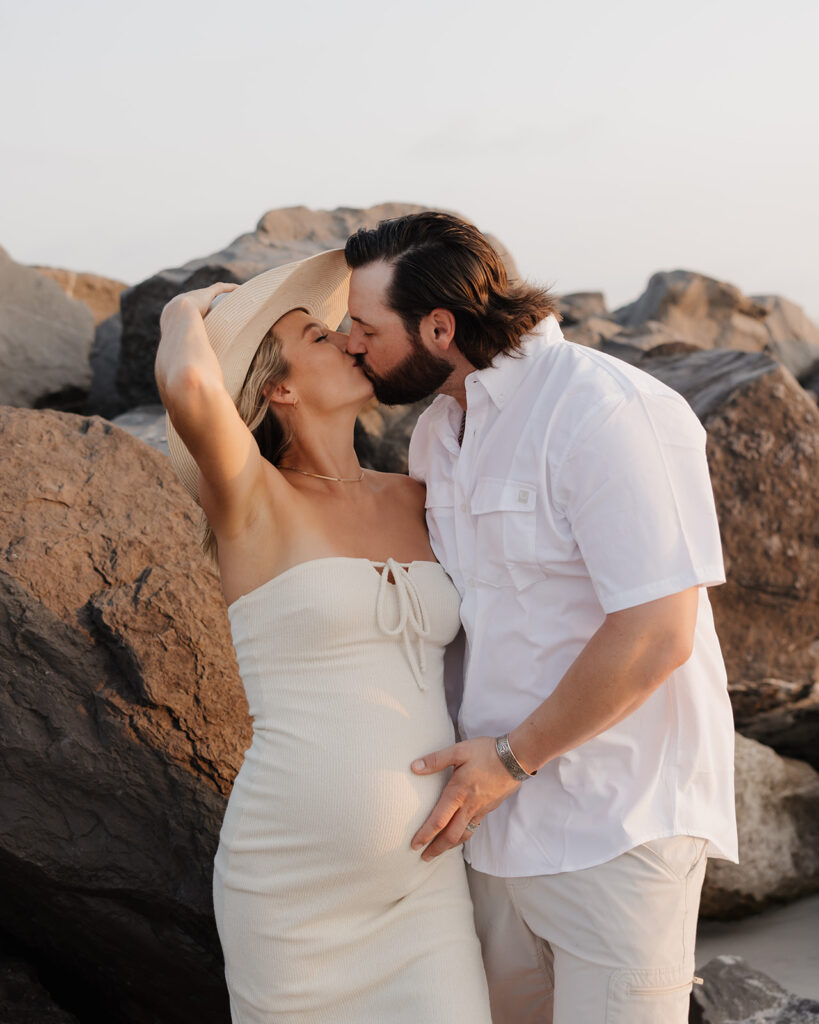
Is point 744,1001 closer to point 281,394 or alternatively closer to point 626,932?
point 626,932

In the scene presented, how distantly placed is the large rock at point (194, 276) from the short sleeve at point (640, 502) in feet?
9.81

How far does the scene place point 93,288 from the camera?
10.4 metres

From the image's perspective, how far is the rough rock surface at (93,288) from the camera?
10211 mm

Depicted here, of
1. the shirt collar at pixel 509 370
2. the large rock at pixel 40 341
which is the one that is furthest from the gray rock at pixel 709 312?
the shirt collar at pixel 509 370

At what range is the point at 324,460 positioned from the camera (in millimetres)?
2965

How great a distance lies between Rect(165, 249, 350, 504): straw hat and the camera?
276 centimetres

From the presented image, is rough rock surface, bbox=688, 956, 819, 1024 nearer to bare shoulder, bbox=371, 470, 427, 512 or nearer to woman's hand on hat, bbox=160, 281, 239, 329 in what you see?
bare shoulder, bbox=371, 470, 427, 512

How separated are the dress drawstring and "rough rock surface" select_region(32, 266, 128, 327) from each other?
326 inches

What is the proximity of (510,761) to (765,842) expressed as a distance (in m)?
2.44

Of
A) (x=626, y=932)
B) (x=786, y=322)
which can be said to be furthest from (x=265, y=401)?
(x=786, y=322)

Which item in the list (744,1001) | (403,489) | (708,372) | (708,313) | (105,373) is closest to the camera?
(403,489)

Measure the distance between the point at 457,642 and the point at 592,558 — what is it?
0.66 m

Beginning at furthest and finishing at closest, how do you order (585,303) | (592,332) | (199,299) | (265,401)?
(585,303), (592,332), (265,401), (199,299)

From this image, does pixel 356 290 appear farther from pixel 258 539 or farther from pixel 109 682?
pixel 109 682
